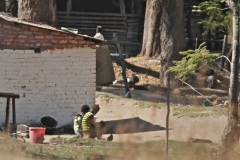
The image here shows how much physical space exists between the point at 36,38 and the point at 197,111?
472 cm

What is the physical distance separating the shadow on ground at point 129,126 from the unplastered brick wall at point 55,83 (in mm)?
885

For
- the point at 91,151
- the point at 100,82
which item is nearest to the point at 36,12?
the point at 100,82

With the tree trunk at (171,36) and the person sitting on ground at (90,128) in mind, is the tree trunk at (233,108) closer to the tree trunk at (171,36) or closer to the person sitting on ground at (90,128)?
the person sitting on ground at (90,128)

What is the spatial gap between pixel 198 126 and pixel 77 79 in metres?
3.39

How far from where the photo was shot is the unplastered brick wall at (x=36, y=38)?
18609 millimetres

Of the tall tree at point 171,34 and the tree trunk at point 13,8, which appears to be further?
the tree trunk at point 13,8

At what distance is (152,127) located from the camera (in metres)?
18.7

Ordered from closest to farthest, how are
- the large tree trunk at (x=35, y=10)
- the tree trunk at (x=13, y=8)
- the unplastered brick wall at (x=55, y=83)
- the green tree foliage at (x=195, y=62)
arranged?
the green tree foliage at (x=195, y=62), the unplastered brick wall at (x=55, y=83), the large tree trunk at (x=35, y=10), the tree trunk at (x=13, y=8)

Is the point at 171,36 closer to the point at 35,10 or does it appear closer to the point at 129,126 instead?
the point at 35,10

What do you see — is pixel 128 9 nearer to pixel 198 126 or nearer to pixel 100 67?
pixel 100 67

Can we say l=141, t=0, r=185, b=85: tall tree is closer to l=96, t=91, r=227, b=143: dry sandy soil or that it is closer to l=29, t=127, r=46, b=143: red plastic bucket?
l=96, t=91, r=227, b=143: dry sandy soil

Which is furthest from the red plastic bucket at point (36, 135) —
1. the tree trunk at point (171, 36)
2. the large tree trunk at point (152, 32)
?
the large tree trunk at point (152, 32)

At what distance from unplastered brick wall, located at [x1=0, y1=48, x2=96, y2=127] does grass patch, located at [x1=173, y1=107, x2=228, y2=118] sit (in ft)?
8.02

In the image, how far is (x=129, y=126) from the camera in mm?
18828
